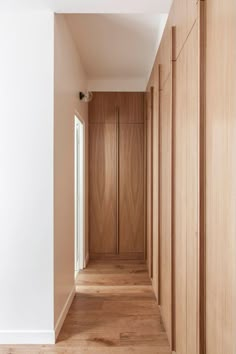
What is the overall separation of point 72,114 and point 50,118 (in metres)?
0.93

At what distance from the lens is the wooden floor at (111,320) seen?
8.46 ft

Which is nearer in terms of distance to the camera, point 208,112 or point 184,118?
point 208,112

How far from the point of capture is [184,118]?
6.54 ft

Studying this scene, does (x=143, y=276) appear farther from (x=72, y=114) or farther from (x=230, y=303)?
(x=230, y=303)

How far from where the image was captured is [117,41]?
375 cm

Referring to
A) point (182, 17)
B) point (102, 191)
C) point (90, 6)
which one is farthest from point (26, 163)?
point (102, 191)

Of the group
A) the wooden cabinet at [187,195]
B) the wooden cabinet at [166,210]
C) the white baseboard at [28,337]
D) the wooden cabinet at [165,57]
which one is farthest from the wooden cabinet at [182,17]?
the white baseboard at [28,337]

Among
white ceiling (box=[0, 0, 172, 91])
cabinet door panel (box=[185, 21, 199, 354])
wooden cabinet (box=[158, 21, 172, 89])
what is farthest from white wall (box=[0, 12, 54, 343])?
cabinet door panel (box=[185, 21, 199, 354])

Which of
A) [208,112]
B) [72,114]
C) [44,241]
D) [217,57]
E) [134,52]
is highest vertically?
[134,52]

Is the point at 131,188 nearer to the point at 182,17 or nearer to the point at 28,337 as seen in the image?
the point at 28,337

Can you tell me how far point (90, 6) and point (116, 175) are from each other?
9.86ft

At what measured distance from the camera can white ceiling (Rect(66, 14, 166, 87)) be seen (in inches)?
126

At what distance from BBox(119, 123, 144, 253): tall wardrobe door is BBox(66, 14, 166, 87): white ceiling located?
97 cm

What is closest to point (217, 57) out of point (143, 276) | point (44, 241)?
point (44, 241)
